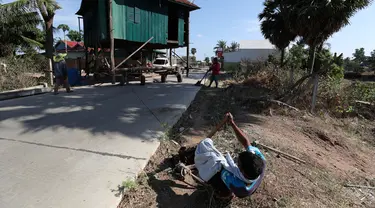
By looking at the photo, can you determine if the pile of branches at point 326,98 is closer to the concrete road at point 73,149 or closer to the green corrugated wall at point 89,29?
the concrete road at point 73,149

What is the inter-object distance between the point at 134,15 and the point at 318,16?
937cm

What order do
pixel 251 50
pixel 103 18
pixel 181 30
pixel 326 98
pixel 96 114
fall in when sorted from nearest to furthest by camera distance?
pixel 96 114 < pixel 326 98 < pixel 103 18 < pixel 181 30 < pixel 251 50

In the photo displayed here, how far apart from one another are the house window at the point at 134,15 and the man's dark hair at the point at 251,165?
11.9m

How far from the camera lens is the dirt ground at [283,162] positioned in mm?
2902

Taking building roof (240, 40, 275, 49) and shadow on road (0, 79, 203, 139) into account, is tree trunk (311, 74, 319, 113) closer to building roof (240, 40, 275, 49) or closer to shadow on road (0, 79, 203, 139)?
shadow on road (0, 79, 203, 139)

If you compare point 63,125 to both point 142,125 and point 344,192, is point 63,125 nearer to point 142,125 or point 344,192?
point 142,125

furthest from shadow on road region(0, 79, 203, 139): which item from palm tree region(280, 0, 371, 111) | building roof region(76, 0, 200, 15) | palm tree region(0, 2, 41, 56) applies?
palm tree region(0, 2, 41, 56)

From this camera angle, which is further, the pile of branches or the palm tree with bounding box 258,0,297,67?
the palm tree with bounding box 258,0,297,67

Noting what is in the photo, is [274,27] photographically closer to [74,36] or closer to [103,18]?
[103,18]

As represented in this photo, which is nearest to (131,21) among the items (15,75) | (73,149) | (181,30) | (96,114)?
(181,30)

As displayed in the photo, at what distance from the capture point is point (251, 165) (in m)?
2.27

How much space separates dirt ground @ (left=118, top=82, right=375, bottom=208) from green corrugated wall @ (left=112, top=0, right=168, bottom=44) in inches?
287

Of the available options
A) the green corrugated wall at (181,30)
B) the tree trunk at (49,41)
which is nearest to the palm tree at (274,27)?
the green corrugated wall at (181,30)

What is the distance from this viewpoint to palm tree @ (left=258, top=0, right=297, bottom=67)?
771 inches
